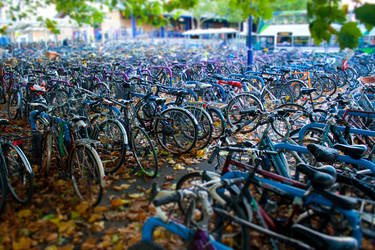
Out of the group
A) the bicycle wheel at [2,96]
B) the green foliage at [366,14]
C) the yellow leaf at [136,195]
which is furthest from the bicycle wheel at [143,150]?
the bicycle wheel at [2,96]

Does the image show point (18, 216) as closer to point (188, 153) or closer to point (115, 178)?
point (115, 178)

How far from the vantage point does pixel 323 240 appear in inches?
77.3

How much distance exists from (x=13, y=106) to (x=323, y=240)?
312 inches

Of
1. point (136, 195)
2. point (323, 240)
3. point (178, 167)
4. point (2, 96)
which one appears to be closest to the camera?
point (323, 240)

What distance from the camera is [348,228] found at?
7.07 feet

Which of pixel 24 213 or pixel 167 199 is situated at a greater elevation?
pixel 167 199

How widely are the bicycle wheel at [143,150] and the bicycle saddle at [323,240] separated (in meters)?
2.36

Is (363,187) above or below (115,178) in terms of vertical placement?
above

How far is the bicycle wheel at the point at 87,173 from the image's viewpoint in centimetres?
340

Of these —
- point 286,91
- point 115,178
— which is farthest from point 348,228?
point 286,91

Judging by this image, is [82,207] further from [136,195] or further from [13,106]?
[13,106]

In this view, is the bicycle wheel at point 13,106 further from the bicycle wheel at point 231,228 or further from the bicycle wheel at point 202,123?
the bicycle wheel at point 231,228

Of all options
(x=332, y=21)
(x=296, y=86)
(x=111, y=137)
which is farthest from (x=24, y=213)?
(x=296, y=86)

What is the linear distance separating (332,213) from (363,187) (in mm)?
530
